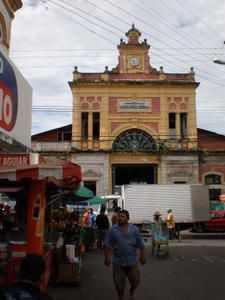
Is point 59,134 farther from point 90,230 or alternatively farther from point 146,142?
point 90,230

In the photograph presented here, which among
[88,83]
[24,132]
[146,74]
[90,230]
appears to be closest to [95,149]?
[88,83]

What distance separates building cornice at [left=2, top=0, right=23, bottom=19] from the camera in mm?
12367

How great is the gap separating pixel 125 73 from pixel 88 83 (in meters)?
3.52

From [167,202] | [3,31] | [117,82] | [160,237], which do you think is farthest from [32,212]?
[117,82]

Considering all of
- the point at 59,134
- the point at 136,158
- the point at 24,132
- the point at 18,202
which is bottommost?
the point at 18,202

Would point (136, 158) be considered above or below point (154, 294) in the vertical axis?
above

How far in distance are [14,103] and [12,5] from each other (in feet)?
17.1

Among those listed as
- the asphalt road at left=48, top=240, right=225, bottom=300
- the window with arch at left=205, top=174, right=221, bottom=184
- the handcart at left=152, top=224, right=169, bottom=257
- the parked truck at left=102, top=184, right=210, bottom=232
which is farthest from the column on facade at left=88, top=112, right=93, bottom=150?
the asphalt road at left=48, top=240, right=225, bottom=300

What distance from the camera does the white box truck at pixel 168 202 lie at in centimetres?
2523

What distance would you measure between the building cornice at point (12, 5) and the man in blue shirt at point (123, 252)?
8.88 metres

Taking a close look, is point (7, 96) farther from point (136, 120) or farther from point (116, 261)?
point (136, 120)

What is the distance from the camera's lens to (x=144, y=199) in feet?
83.4

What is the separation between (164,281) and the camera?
9219 mm

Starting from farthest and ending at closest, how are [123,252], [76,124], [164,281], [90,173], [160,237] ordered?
[76,124], [90,173], [160,237], [164,281], [123,252]
